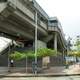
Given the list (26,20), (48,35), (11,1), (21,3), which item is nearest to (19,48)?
(48,35)

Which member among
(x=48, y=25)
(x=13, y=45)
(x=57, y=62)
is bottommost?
(x=57, y=62)

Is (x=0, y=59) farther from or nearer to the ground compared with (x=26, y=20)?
nearer to the ground

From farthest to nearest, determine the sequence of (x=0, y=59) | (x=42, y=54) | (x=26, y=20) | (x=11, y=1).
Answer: (x=0, y=59), (x=26, y=20), (x=42, y=54), (x=11, y=1)

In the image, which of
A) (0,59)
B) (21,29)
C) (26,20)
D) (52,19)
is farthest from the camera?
(52,19)

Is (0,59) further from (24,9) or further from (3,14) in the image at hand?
(3,14)

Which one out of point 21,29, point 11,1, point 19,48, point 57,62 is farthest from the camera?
point 19,48

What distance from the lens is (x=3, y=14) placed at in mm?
39438

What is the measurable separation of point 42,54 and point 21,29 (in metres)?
17.3

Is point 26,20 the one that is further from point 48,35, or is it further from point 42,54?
point 48,35

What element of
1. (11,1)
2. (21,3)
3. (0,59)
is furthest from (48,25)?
(11,1)

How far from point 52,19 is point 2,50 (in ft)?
61.0

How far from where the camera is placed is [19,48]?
76.0 meters

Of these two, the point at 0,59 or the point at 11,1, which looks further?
the point at 0,59

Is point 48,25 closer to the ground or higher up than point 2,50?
higher up
